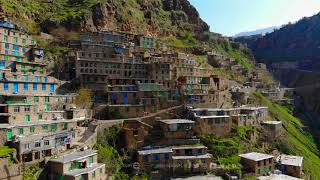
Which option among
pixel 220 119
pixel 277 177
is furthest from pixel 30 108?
pixel 277 177

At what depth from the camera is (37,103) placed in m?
42.8

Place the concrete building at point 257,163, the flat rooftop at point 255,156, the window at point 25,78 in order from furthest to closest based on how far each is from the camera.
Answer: the flat rooftop at point 255,156
the concrete building at point 257,163
the window at point 25,78

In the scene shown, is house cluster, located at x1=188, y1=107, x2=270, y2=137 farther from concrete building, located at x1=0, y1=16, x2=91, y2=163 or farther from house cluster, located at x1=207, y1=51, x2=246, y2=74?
house cluster, located at x1=207, y1=51, x2=246, y2=74

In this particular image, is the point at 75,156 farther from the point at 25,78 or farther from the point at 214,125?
the point at 214,125

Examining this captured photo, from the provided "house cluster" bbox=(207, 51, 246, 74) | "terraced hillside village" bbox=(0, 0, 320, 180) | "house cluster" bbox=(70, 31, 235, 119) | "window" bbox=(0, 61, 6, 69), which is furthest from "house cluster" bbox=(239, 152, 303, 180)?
"house cluster" bbox=(207, 51, 246, 74)

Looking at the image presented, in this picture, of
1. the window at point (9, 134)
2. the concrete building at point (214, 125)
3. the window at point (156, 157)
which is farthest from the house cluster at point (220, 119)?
the window at point (9, 134)

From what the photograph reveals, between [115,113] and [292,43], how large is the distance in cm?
13711

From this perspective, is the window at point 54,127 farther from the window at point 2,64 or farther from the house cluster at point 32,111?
the window at point 2,64

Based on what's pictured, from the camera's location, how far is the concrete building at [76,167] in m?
32.6

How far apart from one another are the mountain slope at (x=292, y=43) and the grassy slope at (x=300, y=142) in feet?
241

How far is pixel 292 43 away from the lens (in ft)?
547

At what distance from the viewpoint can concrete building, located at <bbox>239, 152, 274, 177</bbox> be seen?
48.1 meters

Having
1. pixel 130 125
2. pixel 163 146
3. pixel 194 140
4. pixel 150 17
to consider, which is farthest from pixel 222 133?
pixel 150 17

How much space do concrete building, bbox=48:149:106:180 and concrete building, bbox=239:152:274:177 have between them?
68.9 ft
